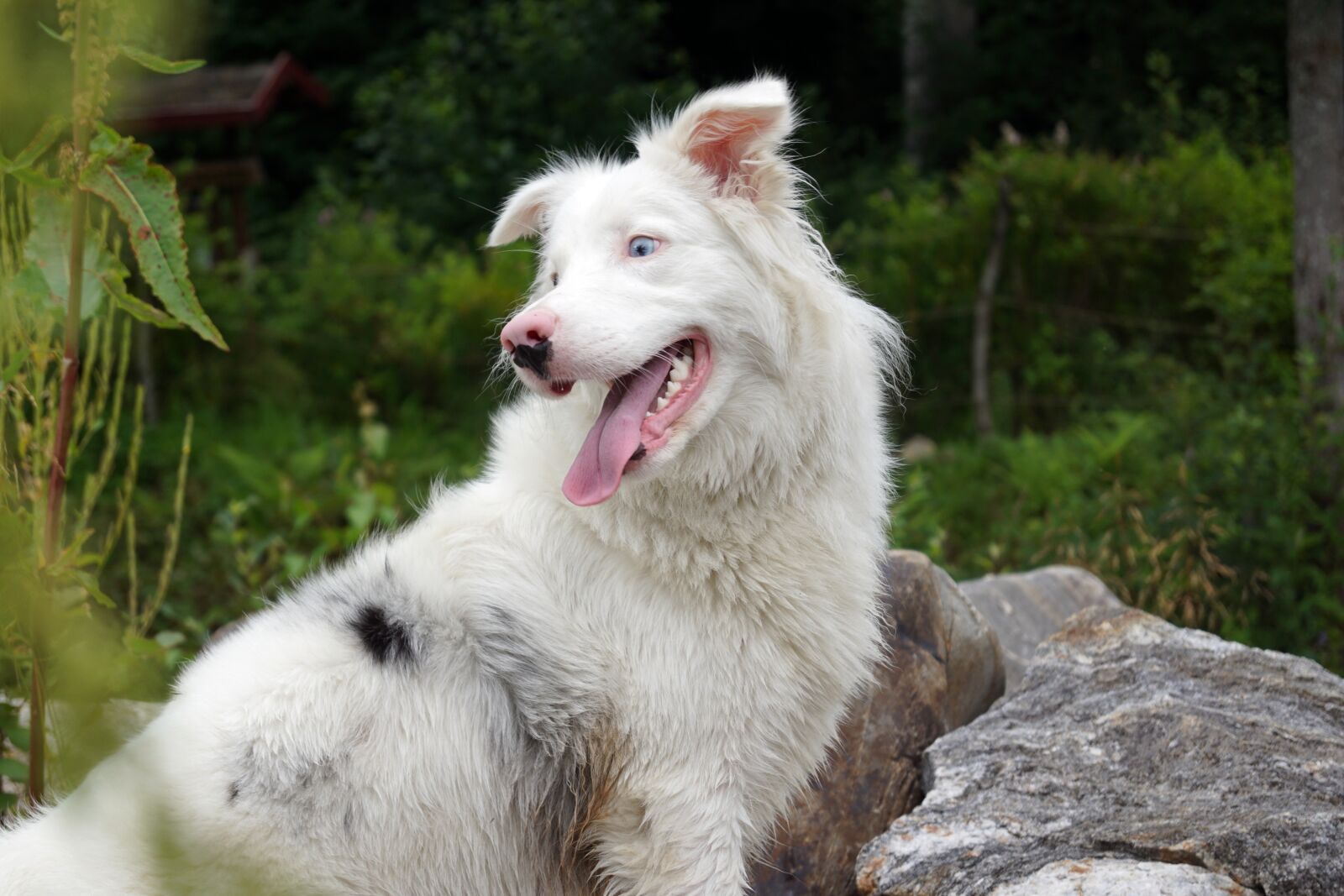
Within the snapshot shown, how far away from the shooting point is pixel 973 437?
949cm

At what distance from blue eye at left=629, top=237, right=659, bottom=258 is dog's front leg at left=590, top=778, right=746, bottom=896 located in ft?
3.91

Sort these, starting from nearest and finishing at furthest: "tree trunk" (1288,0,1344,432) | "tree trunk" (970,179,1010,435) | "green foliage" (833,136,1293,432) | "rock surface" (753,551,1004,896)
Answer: "rock surface" (753,551,1004,896) → "tree trunk" (1288,0,1344,432) → "green foliage" (833,136,1293,432) → "tree trunk" (970,179,1010,435)

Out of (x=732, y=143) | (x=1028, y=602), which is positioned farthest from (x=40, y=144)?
(x=1028, y=602)

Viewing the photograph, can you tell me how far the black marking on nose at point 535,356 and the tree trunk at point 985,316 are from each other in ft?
23.9

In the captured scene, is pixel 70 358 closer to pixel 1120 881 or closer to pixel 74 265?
pixel 74 265

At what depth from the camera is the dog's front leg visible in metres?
2.57

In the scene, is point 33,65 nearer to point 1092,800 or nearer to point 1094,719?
point 1092,800

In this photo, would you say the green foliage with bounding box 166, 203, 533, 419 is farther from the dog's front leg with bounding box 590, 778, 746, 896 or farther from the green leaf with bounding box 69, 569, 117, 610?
the dog's front leg with bounding box 590, 778, 746, 896

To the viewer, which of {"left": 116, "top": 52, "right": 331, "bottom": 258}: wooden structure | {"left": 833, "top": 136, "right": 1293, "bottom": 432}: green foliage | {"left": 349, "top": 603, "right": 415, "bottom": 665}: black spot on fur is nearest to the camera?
{"left": 349, "top": 603, "right": 415, "bottom": 665}: black spot on fur

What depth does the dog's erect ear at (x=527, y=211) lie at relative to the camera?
3109 millimetres

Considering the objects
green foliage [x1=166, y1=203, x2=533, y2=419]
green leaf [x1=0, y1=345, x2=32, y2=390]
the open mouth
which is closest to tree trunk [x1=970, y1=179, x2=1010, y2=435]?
green foliage [x1=166, y1=203, x2=533, y2=419]

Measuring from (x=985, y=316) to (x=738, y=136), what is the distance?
6.83 m

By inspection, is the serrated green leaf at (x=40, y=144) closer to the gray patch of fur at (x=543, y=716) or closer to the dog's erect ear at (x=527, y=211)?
the dog's erect ear at (x=527, y=211)

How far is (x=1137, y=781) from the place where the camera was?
3262mm
